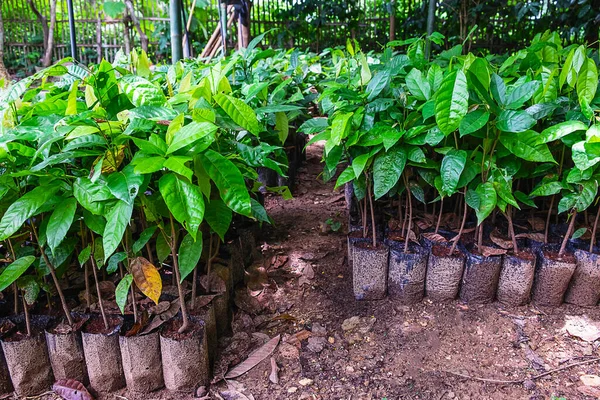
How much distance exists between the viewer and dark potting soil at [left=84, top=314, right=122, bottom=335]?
154cm

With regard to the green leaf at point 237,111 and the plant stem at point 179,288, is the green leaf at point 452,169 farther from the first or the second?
the plant stem at point 179,288

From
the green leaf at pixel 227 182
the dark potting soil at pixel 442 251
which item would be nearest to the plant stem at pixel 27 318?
the green leaf at pixel 227 182

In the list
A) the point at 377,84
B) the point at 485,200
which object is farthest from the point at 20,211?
the point at 485,200

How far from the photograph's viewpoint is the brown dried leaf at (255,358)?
1679mm

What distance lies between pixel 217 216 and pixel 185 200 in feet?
0.84

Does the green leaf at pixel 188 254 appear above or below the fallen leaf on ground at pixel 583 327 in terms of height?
above

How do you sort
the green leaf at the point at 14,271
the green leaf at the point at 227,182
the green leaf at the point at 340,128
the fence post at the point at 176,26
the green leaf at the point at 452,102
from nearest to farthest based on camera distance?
the green leaf at the point at 227,182
the green leaf at the point at 14,271
the green leaf at the point at 452,102
the green leaf at the point at 340,128
the fence post at the point at 176,26

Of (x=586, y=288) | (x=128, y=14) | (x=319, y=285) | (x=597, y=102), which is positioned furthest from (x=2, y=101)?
(x=128, y=14)

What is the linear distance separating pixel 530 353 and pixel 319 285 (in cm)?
91

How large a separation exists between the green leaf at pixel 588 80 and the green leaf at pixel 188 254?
1.38 meters

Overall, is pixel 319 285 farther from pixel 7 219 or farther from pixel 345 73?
pixel 7 219

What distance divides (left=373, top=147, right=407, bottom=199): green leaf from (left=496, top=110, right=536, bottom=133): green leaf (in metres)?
0.34

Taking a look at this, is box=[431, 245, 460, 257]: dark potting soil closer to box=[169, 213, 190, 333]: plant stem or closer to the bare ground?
the bare ground

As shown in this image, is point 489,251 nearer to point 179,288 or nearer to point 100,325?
point 179,288
